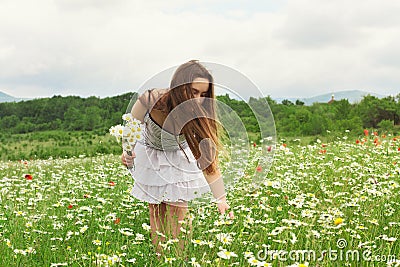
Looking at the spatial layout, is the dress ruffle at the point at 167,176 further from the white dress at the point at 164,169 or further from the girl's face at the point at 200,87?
the girl's face at the point at 200,87

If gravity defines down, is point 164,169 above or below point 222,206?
above

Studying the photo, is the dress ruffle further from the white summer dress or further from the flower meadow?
the flower meadow

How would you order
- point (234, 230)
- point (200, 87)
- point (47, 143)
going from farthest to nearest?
1. point (47, 143)
2. point (234, 230)
3. point (200, 87)

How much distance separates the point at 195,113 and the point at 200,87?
21 centimetres

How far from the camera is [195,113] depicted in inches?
136

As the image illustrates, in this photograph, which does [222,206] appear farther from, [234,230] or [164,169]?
[164,169]

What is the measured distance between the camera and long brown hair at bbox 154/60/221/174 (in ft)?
10.9

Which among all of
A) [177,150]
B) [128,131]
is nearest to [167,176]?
[177,150]

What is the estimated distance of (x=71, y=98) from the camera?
2142 centimetres

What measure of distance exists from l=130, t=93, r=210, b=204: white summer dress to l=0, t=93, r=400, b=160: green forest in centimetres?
1017

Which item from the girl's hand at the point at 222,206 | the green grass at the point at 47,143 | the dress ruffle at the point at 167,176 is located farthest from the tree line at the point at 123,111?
the girl's hand at the point at 222,206

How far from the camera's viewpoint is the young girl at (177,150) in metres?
3.39

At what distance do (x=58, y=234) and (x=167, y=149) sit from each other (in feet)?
3.21

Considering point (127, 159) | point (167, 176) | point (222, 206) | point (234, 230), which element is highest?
point (127, 159)
